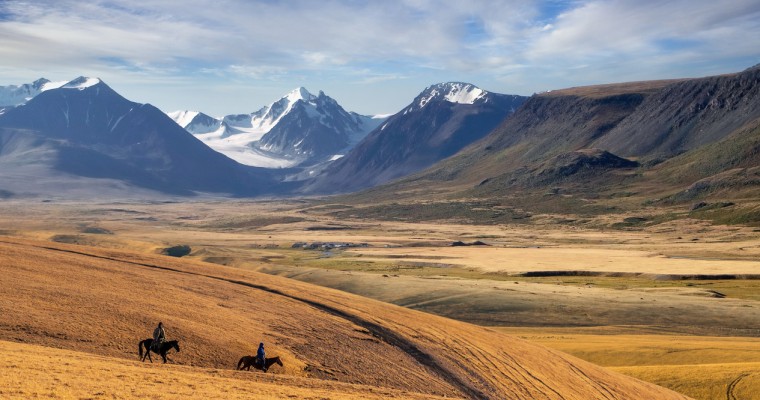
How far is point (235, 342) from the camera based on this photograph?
122 ft

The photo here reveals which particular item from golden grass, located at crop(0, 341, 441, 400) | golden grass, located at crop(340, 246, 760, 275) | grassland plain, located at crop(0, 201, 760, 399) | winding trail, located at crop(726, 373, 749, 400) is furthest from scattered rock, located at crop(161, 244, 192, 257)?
winding trail, located at crop(726, 373, 749, 400)

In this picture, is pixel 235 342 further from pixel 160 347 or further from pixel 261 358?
pixel 160 347

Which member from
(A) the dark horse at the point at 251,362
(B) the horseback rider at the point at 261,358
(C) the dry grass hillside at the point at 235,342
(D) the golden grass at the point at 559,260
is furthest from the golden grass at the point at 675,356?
(D) the golden grass at the point at 559,260

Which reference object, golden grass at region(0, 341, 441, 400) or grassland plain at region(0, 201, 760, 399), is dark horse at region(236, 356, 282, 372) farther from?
grassland plain at region(0, 201, 760, 399)

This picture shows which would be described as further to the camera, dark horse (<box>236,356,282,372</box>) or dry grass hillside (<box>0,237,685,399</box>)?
dark horse (<box>236,356,282,372</box>)

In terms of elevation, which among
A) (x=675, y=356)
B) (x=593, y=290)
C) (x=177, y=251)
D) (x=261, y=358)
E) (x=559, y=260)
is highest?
(x=261, y=358)

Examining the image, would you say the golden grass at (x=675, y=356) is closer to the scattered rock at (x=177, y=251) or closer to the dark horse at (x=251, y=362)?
the dark horse at (x=251, y=362)

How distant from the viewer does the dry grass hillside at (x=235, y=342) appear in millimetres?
29377

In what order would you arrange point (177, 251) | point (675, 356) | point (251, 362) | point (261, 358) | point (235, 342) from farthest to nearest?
point (177, 251)
point (675, 356)
point (235, 342)
point (251, 362)
point (261, 358)

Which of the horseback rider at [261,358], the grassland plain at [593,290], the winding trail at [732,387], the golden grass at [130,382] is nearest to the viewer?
the golden grass at [130,382]

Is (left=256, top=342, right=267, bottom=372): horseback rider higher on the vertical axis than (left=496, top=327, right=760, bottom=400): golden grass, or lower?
higher

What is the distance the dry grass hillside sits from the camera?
29377mm

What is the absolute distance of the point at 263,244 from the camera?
19375cm

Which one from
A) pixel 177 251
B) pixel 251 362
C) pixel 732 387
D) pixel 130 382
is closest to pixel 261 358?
pixel 251 362
